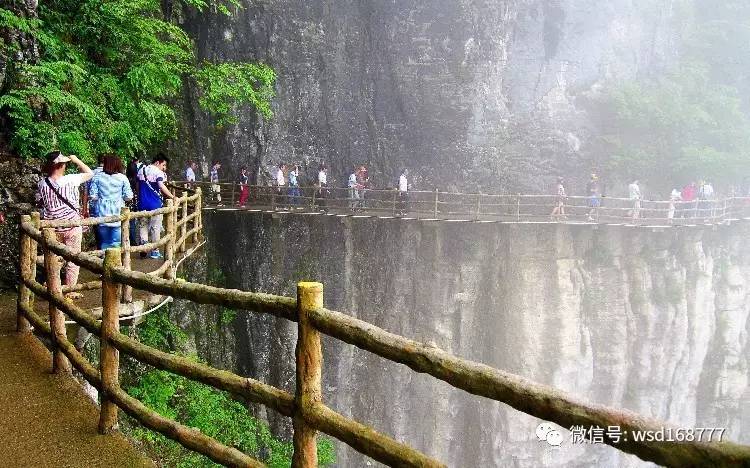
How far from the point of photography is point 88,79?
9234 millimetres

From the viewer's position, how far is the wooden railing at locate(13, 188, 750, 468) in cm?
161

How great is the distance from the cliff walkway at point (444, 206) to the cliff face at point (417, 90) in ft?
3.73

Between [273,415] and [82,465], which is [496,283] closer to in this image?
[273,415]

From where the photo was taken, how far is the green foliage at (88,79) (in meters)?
8.01

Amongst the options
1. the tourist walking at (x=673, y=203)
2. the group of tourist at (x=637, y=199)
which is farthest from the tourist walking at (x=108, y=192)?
the tourist walking at (x=673, y=203)

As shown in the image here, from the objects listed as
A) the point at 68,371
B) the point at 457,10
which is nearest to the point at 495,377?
the point at 68,371

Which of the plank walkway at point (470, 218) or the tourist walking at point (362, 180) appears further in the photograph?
the tourist walking at point (362, 180)

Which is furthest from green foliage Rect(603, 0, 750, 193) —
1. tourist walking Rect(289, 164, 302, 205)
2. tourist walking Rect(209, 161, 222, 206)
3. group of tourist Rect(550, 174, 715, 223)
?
tourist walking Rect(209, 161, 222, 206)

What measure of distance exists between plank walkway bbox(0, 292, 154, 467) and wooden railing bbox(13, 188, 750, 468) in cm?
23

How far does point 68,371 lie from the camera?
4.79 m

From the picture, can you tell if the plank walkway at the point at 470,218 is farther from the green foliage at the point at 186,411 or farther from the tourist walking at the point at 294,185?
the green foliage at the point at 186,411

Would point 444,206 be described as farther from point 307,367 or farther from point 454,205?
point 307,367

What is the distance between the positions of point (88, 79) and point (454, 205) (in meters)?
14.7

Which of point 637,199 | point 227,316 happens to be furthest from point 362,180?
point 637,199
